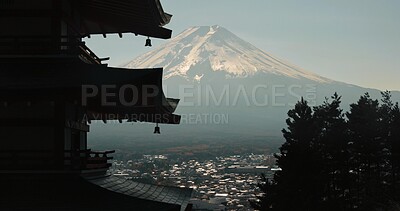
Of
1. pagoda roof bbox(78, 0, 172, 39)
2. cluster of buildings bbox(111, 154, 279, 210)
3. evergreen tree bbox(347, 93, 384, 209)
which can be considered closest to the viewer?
pagoda roof bbox(78, 0, 172, 39)

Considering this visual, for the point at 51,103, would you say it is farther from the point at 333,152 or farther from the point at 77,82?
the point at 333,152

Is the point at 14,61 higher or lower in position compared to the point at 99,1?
lower

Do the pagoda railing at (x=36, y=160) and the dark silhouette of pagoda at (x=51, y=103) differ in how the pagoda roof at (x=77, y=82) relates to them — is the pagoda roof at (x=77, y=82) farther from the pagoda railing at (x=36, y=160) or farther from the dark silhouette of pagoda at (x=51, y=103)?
the pagoda railing at (x=36, y=160)

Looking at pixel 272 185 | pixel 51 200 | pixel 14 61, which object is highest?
pixel 14 61

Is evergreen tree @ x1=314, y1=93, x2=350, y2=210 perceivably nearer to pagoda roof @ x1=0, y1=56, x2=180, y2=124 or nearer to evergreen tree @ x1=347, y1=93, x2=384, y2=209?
evergreen tree @ x1=347, y1=93, x2=384, y2=209

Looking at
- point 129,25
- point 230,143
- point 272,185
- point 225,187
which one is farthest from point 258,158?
point 129,25

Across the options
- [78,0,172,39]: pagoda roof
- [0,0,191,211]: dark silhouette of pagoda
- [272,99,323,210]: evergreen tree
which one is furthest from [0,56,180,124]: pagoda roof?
[272,99,323,210]: evergreen tree

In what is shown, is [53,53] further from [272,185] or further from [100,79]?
[272,185]
